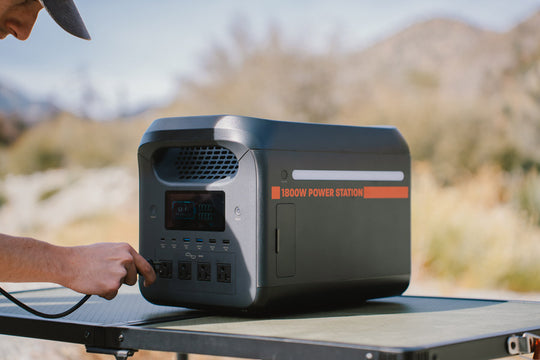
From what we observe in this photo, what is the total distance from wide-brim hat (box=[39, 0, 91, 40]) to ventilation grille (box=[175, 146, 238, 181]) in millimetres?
334

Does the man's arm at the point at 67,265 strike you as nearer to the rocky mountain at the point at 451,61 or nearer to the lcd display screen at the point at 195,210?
the lcd display screen at the point at 195,210

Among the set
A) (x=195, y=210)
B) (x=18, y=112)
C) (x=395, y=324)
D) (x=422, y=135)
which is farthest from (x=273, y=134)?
(x=18, y=112)

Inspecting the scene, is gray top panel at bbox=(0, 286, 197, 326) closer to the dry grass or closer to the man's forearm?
the man's forearm

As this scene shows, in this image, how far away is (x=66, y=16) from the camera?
5.10 ft

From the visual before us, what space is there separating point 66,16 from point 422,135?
13.8m

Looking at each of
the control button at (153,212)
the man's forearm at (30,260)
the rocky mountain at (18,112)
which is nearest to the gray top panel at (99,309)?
the man's forearm at (30,260)

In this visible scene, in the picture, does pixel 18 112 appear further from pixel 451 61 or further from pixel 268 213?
pixel 451 61

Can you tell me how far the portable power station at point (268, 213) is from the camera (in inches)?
62.2

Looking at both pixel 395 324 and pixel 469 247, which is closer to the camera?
pixel 395 324

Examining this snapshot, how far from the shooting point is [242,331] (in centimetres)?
141

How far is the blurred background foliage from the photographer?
7320mm

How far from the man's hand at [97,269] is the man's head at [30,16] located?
43cm

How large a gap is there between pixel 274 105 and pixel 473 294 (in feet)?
35.2

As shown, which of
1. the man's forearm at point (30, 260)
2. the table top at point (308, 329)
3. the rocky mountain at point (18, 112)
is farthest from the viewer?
the rocky mountain at point (18, 112)
